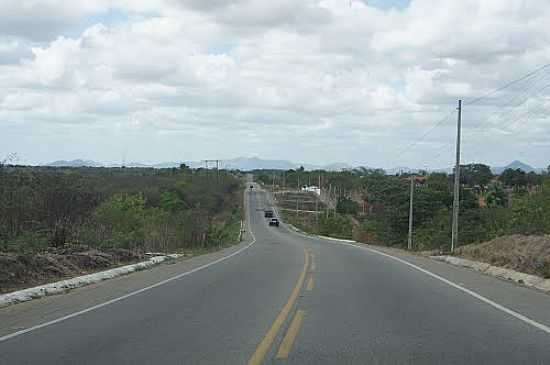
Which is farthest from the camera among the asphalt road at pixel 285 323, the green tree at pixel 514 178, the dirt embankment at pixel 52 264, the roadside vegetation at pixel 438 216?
the green tree at pixel 514 178

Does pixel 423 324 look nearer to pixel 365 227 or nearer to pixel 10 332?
pixel 10 332

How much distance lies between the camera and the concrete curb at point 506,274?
675 inches

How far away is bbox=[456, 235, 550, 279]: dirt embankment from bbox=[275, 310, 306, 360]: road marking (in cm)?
896

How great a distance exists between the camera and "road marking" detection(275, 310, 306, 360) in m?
8.48

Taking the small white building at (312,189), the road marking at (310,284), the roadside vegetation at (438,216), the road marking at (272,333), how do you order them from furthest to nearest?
the small white building at (312,189) → the roadside vegetation at (438,216) → the road marking at (310,284) → the road marking at (272,333)

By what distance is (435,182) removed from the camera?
3206 inches

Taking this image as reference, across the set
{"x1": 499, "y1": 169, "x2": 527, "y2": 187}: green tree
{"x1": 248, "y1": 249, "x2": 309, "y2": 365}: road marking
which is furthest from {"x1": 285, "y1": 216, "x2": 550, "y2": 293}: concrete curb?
{"x1": 499, "y1": 169, "x2": 527, "y2": 187}: green tree

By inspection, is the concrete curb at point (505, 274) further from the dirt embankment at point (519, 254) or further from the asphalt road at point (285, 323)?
the asphalt road at point (285, 323)

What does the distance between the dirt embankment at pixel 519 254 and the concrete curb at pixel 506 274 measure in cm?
22

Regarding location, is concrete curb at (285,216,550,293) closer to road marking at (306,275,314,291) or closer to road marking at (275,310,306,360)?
road marking at (306,275,314,291)

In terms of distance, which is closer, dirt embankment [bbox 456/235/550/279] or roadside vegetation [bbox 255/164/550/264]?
dirt embankment [bbox 456/235/550/279]

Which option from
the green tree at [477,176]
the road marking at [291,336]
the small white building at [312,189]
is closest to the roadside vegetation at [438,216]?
the green tree at [477,176]

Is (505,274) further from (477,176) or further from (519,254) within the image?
(477,176)

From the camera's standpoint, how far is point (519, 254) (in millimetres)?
20969
